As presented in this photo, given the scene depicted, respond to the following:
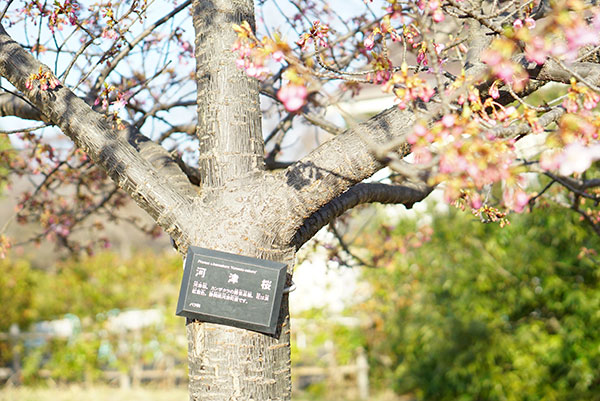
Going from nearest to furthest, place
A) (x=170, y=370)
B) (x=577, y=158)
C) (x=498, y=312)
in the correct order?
(x=577, y=158) → (x=498, y=312) → (x=170, y=370)

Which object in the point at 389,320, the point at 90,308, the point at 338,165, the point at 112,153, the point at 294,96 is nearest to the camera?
the point at 294,96

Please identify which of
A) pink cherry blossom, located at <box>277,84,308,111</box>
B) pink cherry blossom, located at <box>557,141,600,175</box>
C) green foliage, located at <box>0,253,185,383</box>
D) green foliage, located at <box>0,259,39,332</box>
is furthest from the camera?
green foliage, located at <box>0,259,39,332</box>

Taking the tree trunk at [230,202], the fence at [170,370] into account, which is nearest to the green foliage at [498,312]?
the fence at [170,370]

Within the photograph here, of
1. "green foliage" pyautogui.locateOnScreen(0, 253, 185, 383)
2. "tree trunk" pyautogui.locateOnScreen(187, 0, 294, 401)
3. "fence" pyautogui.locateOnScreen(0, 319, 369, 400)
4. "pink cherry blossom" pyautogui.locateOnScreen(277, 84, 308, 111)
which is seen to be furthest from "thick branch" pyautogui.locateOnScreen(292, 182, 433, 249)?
"green foliage" pyautogui.locateOnScreen(0, 253, 185, 383)

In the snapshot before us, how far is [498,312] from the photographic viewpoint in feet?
17.9

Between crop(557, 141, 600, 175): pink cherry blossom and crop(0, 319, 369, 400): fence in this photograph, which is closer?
crop(557, 141, 600, 175): pink cherry blossom

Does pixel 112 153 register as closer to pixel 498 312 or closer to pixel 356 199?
pixel 356 199

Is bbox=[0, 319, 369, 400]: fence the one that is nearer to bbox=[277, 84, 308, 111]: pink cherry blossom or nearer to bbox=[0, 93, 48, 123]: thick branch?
bbox=[0, 93, 48, 123]: thick branch

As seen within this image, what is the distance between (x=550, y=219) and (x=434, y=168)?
4.30 meters

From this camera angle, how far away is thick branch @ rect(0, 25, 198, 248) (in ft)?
6.19

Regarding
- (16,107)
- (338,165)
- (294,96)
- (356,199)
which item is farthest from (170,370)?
(294,96)

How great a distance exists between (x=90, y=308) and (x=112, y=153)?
22.1 ft

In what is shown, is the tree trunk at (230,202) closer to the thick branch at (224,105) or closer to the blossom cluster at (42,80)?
the thick branch at (224,105)

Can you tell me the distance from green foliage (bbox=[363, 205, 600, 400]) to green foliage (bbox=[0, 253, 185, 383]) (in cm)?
311
